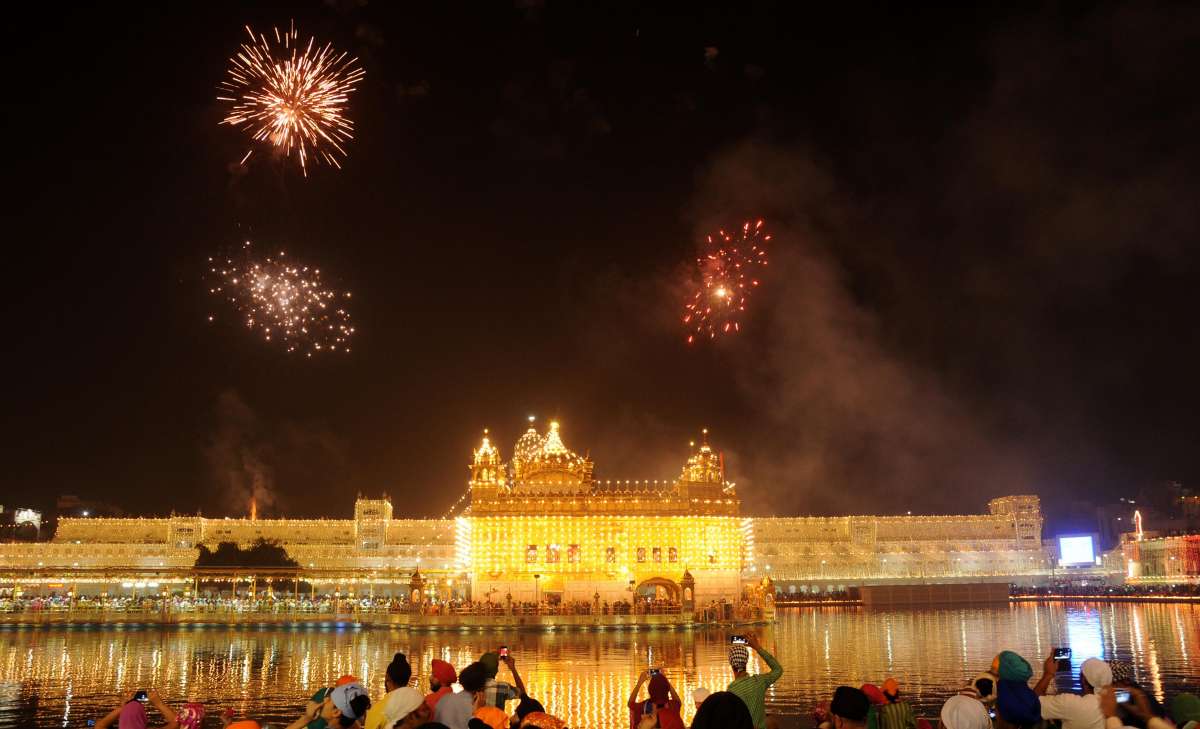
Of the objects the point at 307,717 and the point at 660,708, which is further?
the point at 660,708

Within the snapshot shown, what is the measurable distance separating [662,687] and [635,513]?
144ft

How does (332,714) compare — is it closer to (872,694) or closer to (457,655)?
(872,694)

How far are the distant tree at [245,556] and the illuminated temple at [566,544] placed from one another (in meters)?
2.34

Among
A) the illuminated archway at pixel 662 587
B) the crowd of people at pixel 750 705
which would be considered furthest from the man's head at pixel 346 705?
the illuminated archway at pixel 662 587

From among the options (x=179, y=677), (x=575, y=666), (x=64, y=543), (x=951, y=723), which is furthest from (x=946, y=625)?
(x=64, y=543)

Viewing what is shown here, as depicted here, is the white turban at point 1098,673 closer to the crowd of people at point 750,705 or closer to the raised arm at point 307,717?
the crowd of people at point 750,705

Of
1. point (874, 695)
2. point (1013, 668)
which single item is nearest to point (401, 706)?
point (1013, 668)

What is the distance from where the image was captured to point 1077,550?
89062 millimetres

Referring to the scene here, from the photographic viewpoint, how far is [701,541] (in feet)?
171

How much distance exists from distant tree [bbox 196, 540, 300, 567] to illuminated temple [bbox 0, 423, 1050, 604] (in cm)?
234

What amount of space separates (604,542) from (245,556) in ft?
118

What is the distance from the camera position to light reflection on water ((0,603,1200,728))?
21141 mm

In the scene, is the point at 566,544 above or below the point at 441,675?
above

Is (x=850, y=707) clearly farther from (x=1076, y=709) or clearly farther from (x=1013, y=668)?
(x=1076, y=709)
